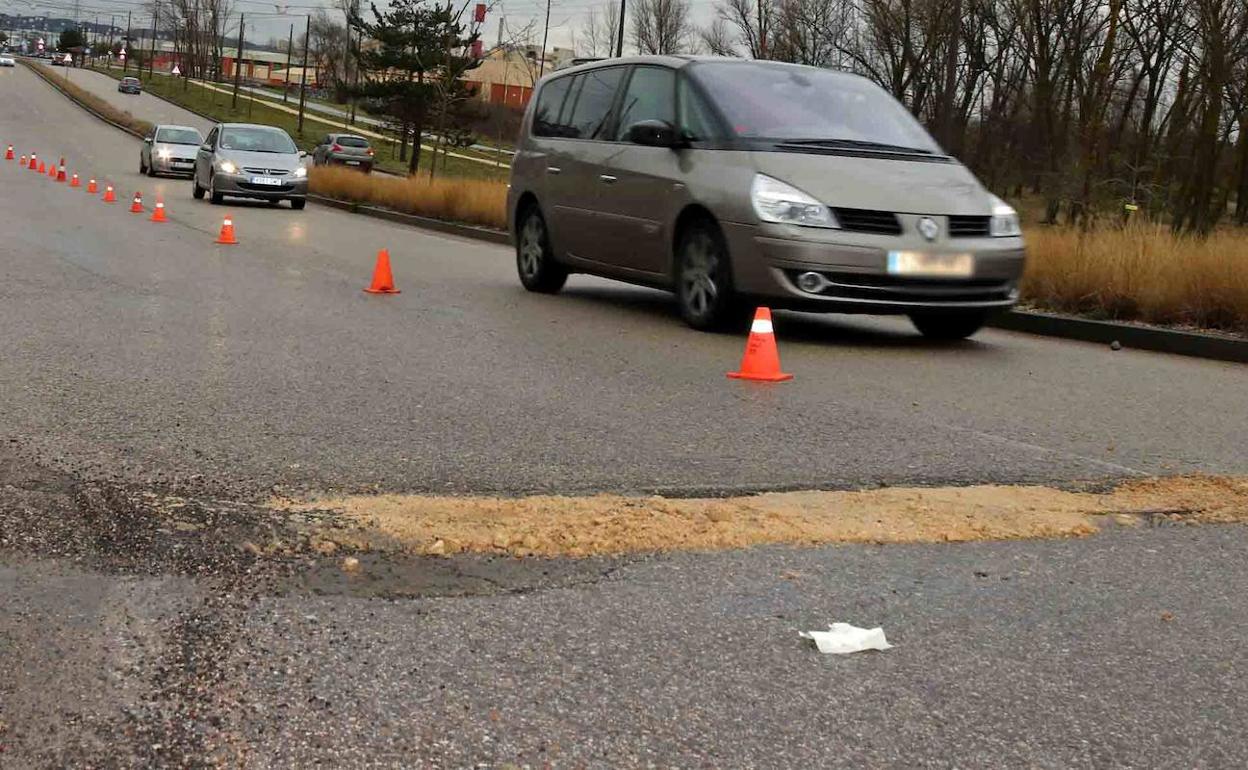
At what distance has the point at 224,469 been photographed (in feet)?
17.2

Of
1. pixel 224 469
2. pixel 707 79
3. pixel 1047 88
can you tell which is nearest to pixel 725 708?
pixel 224 469

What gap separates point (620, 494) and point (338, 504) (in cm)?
97

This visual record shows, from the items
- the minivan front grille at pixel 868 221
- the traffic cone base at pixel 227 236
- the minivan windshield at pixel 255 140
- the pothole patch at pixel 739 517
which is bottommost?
the traffic cone base at pixel 227 236

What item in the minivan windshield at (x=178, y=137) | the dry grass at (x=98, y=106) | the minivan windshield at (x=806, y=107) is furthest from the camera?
the dry grass at (x=98, y=106)

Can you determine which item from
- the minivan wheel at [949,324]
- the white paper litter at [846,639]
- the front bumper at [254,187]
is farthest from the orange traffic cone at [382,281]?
the front bumper at [254,187]

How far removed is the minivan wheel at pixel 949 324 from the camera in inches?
413

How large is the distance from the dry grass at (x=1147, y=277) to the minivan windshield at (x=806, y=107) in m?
2.41

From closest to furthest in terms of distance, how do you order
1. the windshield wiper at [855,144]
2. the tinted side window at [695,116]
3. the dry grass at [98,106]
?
the windshield wiper at [855,144]
the tinted side window at [695,116]
the dry grass at [98,106]

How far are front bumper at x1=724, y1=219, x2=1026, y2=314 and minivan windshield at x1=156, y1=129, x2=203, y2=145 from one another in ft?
102

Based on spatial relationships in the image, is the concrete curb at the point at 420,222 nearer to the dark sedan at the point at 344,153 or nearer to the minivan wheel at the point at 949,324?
the minivan wheel at the point at 949,324

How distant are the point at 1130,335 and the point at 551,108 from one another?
5.08 metres

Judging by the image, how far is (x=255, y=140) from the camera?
27.9 m

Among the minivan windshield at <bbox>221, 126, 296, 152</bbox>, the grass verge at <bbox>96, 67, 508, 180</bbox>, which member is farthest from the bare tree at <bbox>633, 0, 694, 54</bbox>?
the minivan windshield at <bbox>221, 126, 296, 152</bbox>

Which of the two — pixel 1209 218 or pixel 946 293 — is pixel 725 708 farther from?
pixel 1209 218
